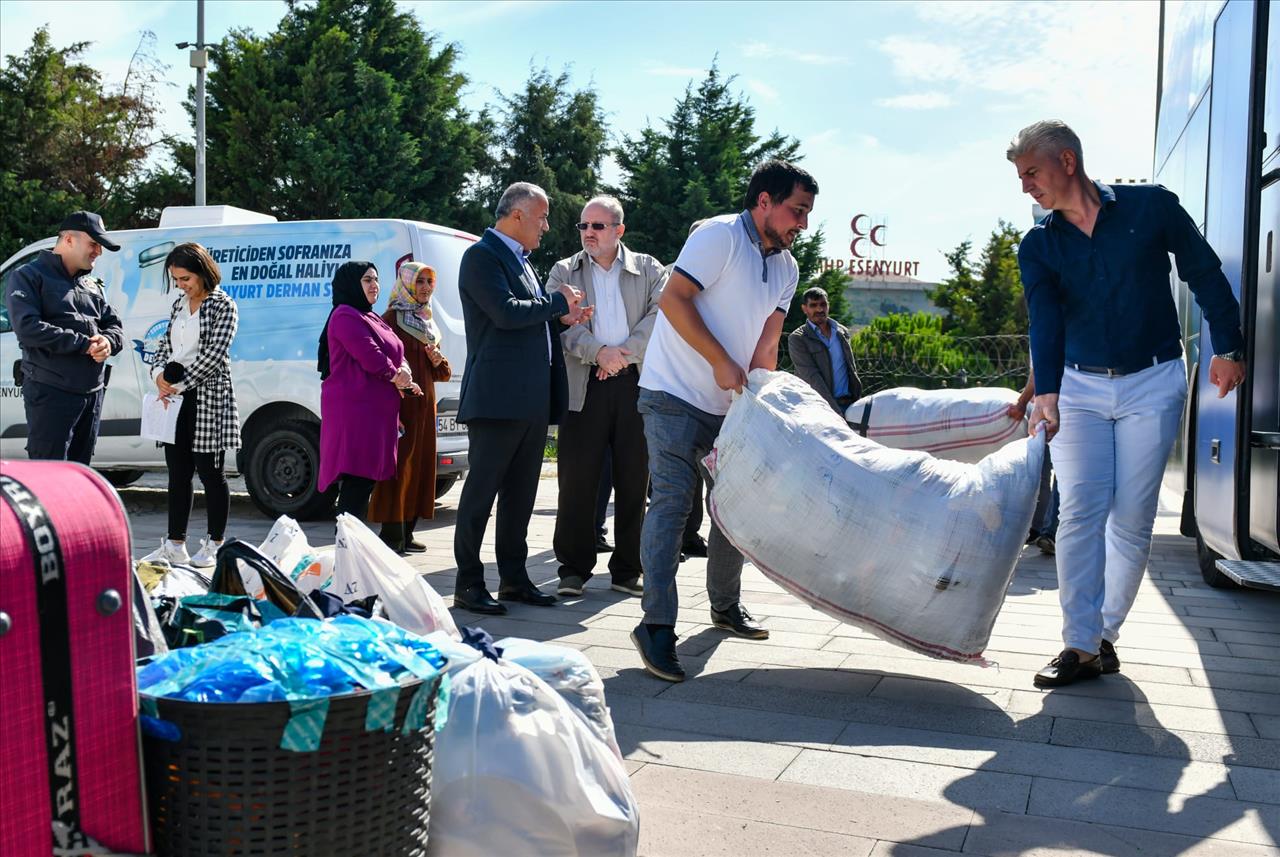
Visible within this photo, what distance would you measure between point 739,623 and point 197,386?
3284mm

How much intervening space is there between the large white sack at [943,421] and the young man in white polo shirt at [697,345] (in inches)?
52.3

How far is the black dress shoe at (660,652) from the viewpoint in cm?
443

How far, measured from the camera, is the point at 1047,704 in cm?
419

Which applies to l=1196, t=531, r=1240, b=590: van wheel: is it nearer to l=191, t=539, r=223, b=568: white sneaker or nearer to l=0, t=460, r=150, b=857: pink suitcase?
l=191, t=539, r=223, b=568: white sneaker

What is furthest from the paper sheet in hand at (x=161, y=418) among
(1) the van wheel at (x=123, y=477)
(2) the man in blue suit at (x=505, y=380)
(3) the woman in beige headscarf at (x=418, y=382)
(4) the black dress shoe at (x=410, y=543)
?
(1) the van wheel at (x=123, y=477)

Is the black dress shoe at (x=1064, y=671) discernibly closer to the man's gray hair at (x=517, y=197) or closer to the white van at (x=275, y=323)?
the man's gray hair at (x=517, y=197)

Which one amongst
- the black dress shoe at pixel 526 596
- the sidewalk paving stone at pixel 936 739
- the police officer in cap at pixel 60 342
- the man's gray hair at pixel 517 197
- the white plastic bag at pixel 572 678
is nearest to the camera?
the white plastic bag at pixel 572 678

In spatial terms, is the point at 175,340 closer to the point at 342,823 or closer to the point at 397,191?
the point at 342,823

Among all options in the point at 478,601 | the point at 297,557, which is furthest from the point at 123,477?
the point at 297,557

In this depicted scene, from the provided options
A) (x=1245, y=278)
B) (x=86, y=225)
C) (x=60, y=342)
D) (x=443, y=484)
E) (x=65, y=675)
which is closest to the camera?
(x=65, y=675)

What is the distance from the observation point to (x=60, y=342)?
640 cm

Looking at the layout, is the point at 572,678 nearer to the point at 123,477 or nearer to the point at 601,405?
the point at 601,405

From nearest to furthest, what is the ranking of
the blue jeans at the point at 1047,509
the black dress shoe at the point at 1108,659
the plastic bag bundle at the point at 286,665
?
1. the plastic bag bundle at the point at 286,665
2. the black dress shoe at the point at 1108,659
3. the blue jeans at the point at 1047,509

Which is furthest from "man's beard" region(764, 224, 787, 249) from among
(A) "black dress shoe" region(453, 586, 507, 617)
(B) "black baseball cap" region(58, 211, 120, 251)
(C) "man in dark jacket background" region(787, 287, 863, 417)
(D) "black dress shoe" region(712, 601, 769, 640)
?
(C) "man in dark jacket background" region(787, 287, 863, 417)
